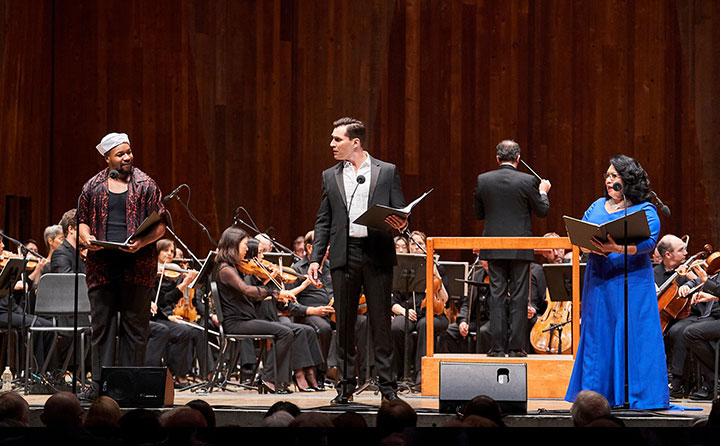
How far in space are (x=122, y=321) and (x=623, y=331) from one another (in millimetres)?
2694

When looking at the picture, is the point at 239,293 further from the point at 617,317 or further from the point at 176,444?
the point at 176,444

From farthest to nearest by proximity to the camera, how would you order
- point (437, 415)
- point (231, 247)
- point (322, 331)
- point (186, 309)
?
point (186, 309) < point (322, 331) < point (231, 247) < point (437, 415)

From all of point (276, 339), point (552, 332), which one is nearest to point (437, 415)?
point (276, 339)

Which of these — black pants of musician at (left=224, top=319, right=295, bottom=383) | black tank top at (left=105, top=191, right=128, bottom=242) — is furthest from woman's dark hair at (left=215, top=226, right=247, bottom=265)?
black tank top at (left=105, top=191, right=128, bottom=242)

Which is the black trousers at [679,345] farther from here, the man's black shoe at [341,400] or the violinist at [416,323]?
the man's black shoe at [341,400]

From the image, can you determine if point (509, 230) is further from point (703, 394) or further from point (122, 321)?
point (122, 321)

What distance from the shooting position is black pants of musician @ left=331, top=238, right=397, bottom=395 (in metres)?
4.98

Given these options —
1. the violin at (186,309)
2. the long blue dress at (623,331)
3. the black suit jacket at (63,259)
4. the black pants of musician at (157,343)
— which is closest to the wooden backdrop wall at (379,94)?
the violin at (186,309)

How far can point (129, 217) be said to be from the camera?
16.2ft

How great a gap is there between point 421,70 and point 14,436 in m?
8.34

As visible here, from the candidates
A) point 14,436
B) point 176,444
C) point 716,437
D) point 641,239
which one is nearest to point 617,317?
point 641,239

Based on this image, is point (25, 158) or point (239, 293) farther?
point (25, 158)

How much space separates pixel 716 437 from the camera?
243 centimetres

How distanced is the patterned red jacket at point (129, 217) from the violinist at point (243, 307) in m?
1.44
